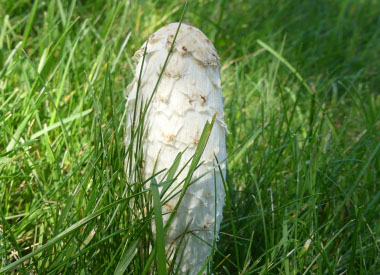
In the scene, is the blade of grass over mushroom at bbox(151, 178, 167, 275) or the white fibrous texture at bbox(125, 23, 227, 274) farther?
the white fibrous texture at bbox(125, 23, 227, 274)

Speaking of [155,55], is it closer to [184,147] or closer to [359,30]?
[184,147]

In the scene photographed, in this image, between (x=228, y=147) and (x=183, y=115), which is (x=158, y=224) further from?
(x=228, y=147)

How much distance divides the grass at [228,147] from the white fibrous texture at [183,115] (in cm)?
8

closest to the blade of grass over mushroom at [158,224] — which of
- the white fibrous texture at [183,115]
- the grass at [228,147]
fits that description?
the grass at [228,147]

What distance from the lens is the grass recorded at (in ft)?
4.13

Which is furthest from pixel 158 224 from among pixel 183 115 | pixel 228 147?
pixel 228 147

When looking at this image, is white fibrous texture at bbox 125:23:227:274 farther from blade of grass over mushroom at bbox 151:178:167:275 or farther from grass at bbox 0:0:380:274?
blade of grass over mushroom at bbox 151:178:167:275

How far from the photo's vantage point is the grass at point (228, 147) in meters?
1.26

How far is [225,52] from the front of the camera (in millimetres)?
2982

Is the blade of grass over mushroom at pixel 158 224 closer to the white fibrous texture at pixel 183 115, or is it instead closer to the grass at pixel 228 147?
the grass at pixel 228 147

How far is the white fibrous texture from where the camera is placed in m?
1.21

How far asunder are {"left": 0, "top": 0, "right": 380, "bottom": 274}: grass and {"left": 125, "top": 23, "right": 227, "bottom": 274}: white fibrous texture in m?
0.08

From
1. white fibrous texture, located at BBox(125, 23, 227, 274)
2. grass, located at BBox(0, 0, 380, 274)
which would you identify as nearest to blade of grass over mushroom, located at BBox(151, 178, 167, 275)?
grass, located at BBox(0, 0, 380, 274)

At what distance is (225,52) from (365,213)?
5.00 feet
